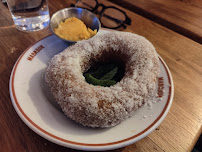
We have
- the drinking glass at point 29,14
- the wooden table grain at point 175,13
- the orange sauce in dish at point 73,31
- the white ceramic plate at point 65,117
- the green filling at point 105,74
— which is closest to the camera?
the white ceramic plate at point 65,117

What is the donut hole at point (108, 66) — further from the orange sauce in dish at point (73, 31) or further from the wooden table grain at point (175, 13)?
the wooden table grain at point (175, 13)

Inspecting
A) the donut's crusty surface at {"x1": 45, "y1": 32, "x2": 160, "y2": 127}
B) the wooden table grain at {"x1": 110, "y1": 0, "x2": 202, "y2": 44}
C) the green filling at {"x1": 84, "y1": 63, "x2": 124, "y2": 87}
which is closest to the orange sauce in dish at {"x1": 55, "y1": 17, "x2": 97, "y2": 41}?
the donut's crusty surface at {"x1": 45, "y1": 32, "x2": 160, "y2": 127}

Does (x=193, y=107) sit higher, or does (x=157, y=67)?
(x=157, y=67)

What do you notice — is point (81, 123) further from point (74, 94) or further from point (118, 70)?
point (118, 70)

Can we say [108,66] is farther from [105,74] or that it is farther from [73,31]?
[73,31]

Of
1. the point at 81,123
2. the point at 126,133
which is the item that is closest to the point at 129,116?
the point at 126,133

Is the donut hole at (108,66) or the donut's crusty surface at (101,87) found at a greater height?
the donut's crusty surface at (101,87)

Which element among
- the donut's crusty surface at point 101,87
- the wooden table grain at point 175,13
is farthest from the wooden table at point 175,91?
the donut's crusty surface at point 101,87
